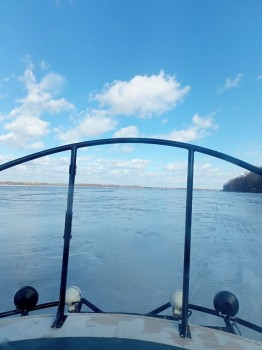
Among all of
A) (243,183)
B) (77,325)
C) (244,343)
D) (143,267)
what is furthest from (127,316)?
(243,183)

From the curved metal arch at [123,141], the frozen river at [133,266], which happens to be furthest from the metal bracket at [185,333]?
the frozen river at [133,266]

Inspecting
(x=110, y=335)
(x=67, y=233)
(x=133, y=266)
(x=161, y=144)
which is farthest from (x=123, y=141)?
(x=133, y=266)

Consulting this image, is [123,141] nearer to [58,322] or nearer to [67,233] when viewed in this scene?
[67,233]

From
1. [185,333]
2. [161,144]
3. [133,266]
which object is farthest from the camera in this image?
[133,266]

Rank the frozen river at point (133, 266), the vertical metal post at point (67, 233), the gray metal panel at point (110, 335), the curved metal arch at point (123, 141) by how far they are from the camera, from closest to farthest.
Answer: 1. the gray metal panel at point (110, 335)
2. the curved metal arch at point (123, 141)
3. the vertical metal post at point (67, 233)
4. the frozen river at point (133, 266)

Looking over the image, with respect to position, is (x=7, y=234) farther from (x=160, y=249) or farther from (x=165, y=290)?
(x=165, y=290)

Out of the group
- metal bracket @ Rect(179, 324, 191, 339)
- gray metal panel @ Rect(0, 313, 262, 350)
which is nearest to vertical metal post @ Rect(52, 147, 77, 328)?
gray metal panel @ Rect(0, 313, 262, 350)

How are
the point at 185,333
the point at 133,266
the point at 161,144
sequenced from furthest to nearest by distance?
the point at 133,266, the point at 161,144, the point at 185,333

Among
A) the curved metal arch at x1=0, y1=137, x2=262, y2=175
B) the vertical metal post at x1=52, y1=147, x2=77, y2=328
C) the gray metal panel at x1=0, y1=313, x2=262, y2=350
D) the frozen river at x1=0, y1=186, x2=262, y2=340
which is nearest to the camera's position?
the gray metal panel at x1=0, y1=313, x2=262, y2=350

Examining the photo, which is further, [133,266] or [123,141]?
[133,266]

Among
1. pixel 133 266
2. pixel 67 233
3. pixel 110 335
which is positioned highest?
pixel 67 233

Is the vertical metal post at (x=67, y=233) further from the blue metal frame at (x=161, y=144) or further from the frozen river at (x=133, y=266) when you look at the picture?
the frozen river at (x=133, y=266)

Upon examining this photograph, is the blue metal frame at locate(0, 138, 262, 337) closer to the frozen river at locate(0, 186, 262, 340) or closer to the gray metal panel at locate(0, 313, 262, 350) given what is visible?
the gray metal panel at locate(0, 313, 262, 350)

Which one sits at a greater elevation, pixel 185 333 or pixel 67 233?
pixel 67 233
